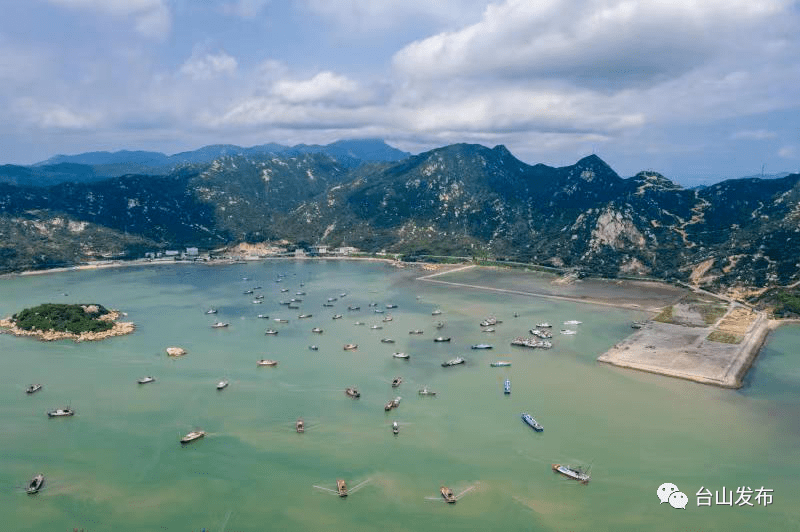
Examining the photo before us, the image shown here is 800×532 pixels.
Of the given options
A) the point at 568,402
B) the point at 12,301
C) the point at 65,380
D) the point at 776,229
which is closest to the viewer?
the point at 568,402

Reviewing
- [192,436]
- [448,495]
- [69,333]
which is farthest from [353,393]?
[69,333]

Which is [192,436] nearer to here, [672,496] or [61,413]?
[61,413]

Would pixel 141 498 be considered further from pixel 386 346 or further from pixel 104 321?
pixel 104 321

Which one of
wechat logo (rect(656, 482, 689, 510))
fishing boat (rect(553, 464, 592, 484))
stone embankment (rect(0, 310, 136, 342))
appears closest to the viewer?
wechat logo (rect(656, 482, 689, 510))

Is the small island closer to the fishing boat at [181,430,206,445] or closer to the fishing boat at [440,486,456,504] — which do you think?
the fishing boat at [181,430,206,445]

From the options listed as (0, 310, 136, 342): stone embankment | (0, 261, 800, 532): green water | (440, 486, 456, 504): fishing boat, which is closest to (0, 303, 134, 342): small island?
(0, 310, 136, 342): stone embankment

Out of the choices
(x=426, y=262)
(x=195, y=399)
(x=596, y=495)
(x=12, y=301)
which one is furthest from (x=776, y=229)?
(x=12, y=301)
